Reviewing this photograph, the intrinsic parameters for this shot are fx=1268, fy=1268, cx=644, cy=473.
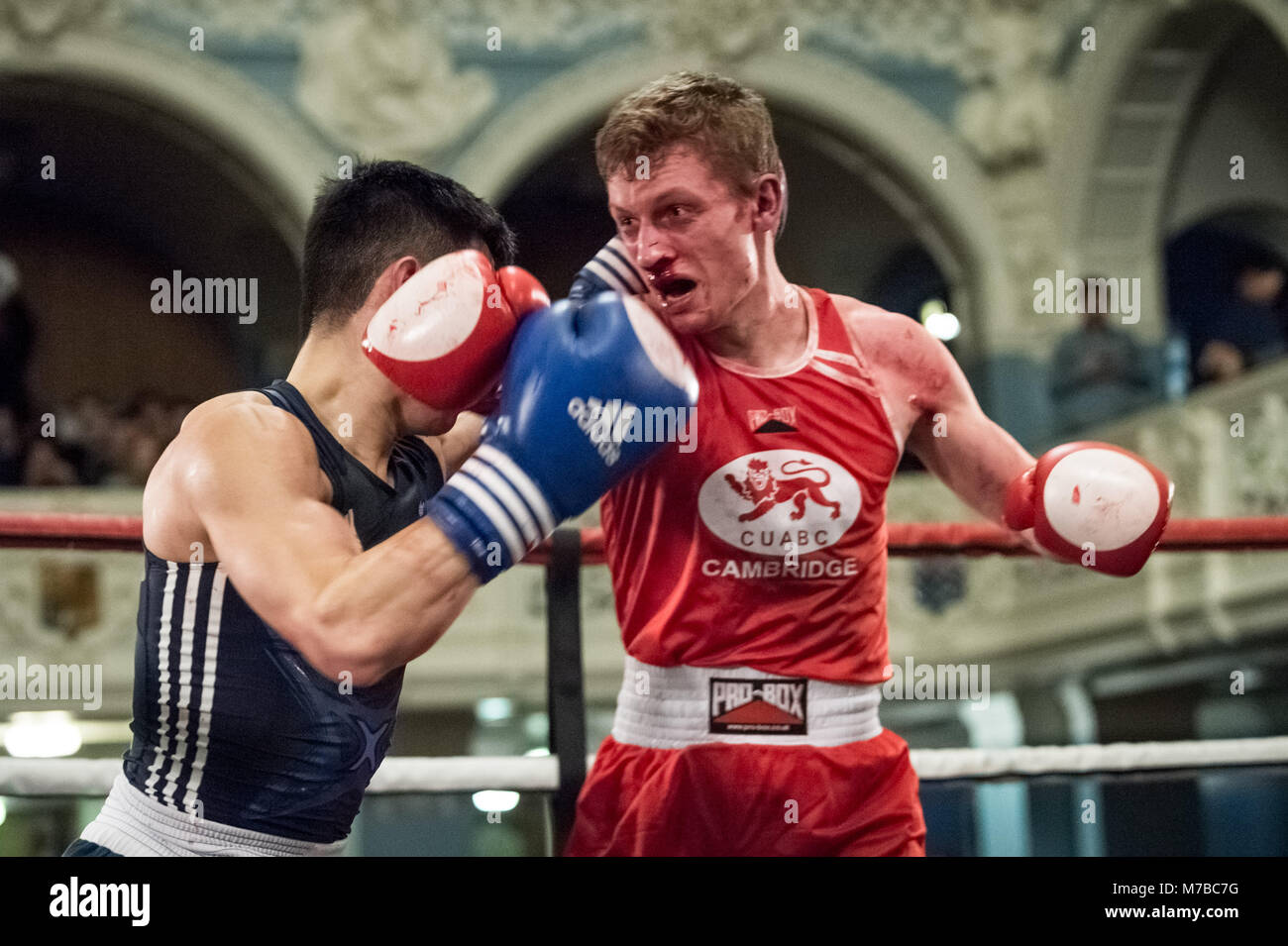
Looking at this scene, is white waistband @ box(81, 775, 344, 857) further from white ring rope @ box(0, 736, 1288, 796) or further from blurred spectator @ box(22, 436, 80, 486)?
blurred spectator @ box(22, 436, 80, 486)

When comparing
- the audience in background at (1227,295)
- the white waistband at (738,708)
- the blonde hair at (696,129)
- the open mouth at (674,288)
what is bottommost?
the white waistband at (738,708)

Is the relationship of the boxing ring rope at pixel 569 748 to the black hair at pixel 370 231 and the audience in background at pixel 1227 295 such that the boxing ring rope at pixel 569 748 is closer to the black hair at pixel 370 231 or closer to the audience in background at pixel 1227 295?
the black hair at pixel 370 231

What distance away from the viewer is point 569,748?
1599 mm

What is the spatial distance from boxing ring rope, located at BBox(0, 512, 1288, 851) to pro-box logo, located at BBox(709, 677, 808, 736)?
0.28 m

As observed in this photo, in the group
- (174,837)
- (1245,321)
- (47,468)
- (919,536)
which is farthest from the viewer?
(1245,321)

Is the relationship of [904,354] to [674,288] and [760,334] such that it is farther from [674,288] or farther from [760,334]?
[674,288]

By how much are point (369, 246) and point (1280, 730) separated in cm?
524

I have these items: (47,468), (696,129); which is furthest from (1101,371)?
(696,129)

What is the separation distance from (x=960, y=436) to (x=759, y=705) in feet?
1.32

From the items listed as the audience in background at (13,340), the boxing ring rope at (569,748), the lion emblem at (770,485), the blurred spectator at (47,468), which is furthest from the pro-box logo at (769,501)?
the audience in background at (13,340)

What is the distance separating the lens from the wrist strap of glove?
1.17 metres

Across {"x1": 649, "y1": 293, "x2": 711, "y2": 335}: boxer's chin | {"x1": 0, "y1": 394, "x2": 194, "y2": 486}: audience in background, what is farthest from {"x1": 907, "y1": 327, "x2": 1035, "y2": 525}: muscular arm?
{"x1": 0, "y1": 394, "x2": 194, "y2": 486}: audience in background

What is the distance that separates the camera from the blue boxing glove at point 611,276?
139 centimetres
